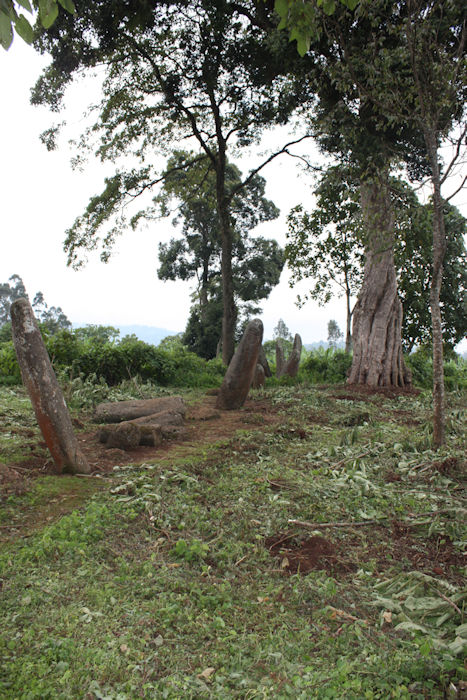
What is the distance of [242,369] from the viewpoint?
32.2 feet

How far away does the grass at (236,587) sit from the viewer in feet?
7.63

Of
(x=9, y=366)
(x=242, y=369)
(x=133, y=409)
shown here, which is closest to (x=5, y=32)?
(x=133, y=409)

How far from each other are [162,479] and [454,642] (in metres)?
3.25

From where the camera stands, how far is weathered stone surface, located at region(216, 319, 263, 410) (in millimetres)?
9703

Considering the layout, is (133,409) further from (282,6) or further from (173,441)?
(282,6)

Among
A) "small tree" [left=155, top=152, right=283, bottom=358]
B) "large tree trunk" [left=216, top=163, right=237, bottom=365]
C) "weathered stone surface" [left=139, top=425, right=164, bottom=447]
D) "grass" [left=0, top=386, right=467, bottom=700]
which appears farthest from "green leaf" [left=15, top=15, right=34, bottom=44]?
"small tree" [left=155, top=152, right=283, bottom=358]

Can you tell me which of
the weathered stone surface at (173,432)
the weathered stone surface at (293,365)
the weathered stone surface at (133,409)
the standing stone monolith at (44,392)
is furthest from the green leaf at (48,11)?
the weathered stone surface at (293,365)

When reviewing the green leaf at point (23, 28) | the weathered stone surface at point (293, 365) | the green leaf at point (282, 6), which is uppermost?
the green leaf at point (282, 6)

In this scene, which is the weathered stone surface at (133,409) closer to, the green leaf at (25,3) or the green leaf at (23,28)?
the green leaf at (23,28)

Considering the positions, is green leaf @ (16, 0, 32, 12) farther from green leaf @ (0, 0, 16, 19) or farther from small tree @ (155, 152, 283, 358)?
small tree @ (155, 152, 283, 358)

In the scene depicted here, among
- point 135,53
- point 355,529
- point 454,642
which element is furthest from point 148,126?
point 454,642

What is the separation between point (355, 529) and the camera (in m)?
4.02

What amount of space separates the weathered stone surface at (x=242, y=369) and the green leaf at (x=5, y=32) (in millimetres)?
6938

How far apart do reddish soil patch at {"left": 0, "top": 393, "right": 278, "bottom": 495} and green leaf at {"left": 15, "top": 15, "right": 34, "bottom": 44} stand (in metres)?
3.70
